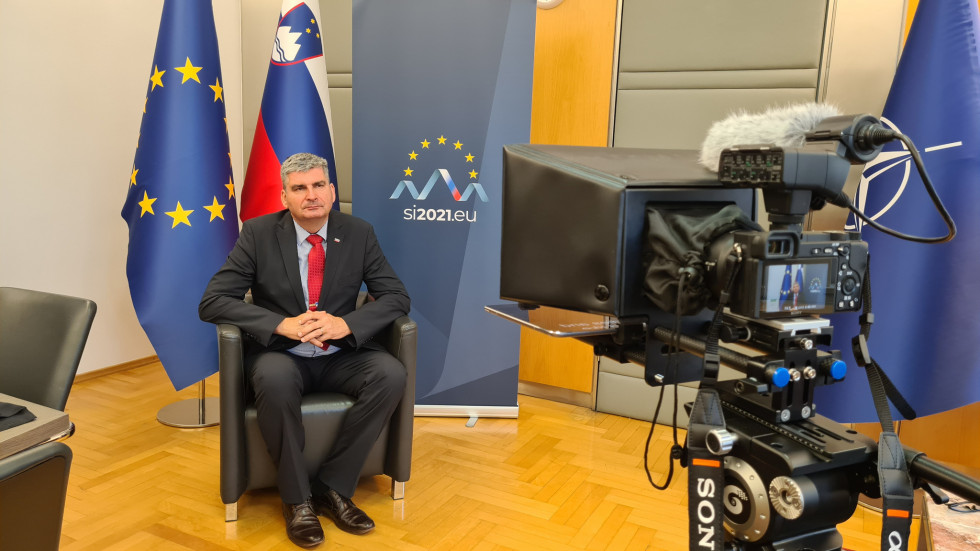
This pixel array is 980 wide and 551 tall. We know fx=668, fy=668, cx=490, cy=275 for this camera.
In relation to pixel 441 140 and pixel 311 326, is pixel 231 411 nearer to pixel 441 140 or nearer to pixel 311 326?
pixel 311 326

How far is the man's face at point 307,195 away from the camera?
2568mm

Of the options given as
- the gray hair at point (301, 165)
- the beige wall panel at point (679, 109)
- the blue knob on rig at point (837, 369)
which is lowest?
the blue knob on rig at point (837, 369)

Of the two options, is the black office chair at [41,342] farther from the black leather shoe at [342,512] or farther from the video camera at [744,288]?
the video camera at [744,288]

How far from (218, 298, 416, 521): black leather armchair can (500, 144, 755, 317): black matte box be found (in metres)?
1.38

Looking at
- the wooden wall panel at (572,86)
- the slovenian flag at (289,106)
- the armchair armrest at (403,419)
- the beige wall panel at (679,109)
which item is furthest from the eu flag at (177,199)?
the beige wall panel at (679,109)

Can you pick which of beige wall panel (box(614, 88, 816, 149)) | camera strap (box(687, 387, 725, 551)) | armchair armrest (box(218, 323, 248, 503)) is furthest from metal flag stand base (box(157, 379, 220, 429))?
camera strap (box(687, 387, 725, 551))

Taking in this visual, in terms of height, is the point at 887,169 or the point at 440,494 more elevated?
the point at 887,169

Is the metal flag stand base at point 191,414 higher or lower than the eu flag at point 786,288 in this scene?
lower

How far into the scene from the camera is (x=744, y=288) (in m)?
0.94

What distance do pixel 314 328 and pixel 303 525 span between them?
0.67 metres

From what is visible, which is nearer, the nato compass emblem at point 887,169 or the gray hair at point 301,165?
the nato compass emblem at point 887,169

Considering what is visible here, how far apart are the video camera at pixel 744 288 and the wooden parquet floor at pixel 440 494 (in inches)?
55.9

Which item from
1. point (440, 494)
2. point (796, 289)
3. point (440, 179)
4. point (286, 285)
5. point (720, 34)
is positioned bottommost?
point (440, 494)

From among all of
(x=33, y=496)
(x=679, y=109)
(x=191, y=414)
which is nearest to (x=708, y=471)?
(x=33, y=496)
